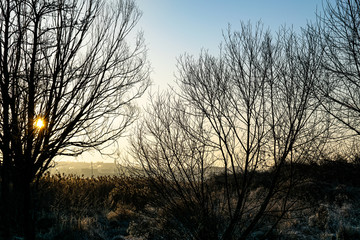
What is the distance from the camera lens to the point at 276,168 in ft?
15.3

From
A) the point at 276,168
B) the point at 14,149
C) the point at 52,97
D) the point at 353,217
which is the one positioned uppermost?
the point at 52,97

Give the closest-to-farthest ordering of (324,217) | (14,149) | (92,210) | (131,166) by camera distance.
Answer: (14,149)
(131,166)
(324,217)
(92,210)

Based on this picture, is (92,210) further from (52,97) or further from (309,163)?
(309,163)

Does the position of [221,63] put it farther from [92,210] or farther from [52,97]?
[92,210]

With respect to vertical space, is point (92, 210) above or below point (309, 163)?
below

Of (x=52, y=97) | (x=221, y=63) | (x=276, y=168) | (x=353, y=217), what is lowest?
(x=353, y=217)

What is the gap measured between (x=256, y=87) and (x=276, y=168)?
4.40 feet

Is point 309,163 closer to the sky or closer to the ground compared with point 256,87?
closer to the ground

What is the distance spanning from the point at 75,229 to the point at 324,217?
6.57 m

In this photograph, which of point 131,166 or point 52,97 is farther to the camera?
point 131,166

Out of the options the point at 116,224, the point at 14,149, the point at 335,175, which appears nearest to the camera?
the point at 14,149

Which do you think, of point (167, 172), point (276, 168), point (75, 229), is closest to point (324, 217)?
point (276, 168)

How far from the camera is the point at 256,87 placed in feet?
15.5

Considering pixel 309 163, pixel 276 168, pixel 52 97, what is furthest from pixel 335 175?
pixel 52 97
